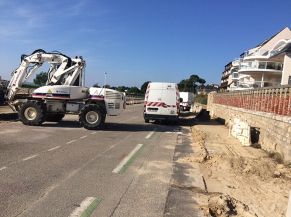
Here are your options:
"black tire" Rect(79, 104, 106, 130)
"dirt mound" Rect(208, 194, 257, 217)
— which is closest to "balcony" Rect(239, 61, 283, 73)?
"black tire" Rect(79, 104, 106, 130)

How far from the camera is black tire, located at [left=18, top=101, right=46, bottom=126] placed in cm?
2094

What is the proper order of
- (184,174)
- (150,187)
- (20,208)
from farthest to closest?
(184,174) < (150,187) < (20,208)

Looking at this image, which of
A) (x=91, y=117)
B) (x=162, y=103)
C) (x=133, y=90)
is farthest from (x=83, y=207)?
(x=133, y=90)

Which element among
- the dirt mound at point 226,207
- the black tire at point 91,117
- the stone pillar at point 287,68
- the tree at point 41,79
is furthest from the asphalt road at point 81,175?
the stone pillar at point 287,68

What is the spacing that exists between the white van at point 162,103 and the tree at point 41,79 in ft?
22.1

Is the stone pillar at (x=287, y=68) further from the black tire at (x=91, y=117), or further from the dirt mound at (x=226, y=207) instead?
the dirt mound at (x=226, y=207)

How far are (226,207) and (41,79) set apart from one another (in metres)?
17.5

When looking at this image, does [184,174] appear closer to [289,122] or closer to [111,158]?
[111,158]

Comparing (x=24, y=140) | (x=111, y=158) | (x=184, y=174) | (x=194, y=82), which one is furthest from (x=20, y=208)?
(x=194, y=82)

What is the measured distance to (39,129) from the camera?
770 inches

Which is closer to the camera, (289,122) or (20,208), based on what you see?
(20,208)

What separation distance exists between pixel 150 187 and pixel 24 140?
742 cm

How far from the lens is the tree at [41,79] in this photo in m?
22.9

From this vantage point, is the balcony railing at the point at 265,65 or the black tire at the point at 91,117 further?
the balcony railing at the point at 265,65
